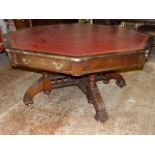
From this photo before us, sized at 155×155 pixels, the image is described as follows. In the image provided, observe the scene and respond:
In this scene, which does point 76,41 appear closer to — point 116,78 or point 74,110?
point 74,110

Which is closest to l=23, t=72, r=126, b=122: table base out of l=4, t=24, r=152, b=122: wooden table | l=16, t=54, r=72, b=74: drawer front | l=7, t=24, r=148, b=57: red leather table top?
l=4, t=24, r=152, b=122: wooden table

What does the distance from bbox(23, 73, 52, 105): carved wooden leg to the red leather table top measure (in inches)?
15.7

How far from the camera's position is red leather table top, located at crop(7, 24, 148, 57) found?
4.37 ft

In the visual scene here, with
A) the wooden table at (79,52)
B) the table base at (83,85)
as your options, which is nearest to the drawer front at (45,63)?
the wooden table at (79,52)

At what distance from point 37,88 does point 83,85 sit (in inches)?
16.6

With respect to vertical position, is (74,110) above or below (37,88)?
below

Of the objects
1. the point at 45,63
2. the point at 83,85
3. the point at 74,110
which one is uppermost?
the point at 45,63

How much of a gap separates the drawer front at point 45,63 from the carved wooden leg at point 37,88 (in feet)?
1.52

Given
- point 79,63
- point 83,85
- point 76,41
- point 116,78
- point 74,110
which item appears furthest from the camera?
point 116,78

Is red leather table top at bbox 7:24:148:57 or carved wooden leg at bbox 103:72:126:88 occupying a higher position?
red leather table top at bbox 7:24:148:57

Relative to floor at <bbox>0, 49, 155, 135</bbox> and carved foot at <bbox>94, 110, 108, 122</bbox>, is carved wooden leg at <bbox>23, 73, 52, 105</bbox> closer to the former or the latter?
floor at <bbox>0, 49, 155, 135</bbox>

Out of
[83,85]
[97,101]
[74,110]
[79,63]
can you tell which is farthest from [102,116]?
[79,63]

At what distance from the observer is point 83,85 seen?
6.30 ft
